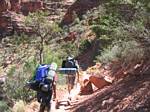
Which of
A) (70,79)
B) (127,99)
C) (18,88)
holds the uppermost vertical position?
(127,99)

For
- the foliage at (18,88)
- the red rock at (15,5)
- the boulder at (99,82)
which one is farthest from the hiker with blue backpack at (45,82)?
the red rock at (15,5)

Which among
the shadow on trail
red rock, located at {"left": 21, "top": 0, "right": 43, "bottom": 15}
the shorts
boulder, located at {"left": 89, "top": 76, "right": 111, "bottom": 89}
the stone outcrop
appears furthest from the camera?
red rock, located at {"left": 21, "top": 0, "right": 43, "bottom": 15}

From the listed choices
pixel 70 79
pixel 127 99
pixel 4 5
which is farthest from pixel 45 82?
pixel 4 5

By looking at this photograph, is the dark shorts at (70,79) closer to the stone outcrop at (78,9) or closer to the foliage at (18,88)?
the foliage at (18,88)

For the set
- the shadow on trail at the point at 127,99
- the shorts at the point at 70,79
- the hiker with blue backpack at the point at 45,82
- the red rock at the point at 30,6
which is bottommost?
the red rock at the point at 30,6

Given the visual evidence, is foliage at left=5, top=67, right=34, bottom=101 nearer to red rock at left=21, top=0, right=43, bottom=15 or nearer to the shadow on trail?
the shadow on trail

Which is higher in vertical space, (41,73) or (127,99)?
(41,73)

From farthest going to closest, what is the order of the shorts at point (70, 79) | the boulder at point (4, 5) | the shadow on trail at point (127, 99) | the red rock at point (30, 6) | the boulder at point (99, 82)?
the boulder at point (4, 5)
the red rock at point (30, 6)
the shorts at point (70, 79)
the boulder at point (99, 82)
the shadow on trail at point (127, 99)

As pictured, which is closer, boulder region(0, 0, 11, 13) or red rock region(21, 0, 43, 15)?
red rock region(21, 0, 43, 15)

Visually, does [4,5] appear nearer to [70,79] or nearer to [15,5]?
[15,5]

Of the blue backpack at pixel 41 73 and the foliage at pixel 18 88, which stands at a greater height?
the blue backpack at pixel 41 73

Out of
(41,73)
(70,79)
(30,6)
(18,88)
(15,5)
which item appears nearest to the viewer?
(41,73)

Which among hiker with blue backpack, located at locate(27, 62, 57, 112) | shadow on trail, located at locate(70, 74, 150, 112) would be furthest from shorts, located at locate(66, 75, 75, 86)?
hiker with blue backpack, located at locate(27, 62, 57, 112)

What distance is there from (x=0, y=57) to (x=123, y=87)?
1385 inches
